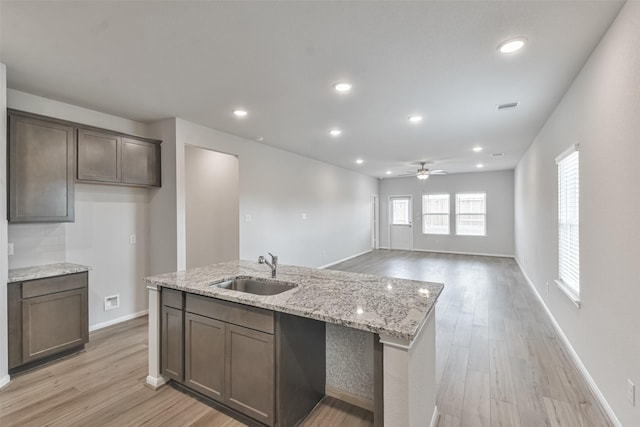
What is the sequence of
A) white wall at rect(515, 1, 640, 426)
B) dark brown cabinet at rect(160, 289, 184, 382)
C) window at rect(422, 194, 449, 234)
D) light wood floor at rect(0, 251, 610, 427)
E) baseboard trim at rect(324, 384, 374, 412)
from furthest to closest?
window at rect(422, 194, 449, 234) < dark brown cabinet at rect(160, 289, 184, 382) < baseboard trim at rect(324, 384, 374, 412) < light wood floor at rect(0, 251, 610, 427) < white wall at rect(515, 1, 640, 426)

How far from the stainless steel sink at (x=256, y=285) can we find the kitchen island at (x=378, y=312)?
36 mm

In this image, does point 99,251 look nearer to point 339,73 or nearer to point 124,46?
point 124,46

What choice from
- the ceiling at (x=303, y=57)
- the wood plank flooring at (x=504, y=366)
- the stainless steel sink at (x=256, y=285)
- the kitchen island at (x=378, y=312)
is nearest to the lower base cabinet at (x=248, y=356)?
the kitchen island at (x=378, y=312)

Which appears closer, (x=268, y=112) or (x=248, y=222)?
(x=268, y=112)

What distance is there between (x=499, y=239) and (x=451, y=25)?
878cm

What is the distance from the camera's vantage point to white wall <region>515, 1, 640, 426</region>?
67.5 inches

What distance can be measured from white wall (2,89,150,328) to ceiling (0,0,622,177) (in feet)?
0.67

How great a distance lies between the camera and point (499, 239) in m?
9.09

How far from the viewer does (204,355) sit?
7.14ft

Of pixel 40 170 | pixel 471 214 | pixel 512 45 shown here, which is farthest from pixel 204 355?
pixel 471 214

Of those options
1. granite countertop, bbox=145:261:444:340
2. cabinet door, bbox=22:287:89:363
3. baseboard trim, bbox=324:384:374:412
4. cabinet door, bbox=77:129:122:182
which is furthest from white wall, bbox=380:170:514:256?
cabinet door, bbox=22:287:89:363

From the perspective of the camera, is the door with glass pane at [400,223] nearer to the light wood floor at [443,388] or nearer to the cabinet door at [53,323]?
the light wood floor at [443,388]

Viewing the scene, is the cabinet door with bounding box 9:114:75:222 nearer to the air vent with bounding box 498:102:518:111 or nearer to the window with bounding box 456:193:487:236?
the air vent with bounding box 498:102:518:111

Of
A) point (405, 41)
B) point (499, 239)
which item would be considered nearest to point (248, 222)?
point (405, 41)
